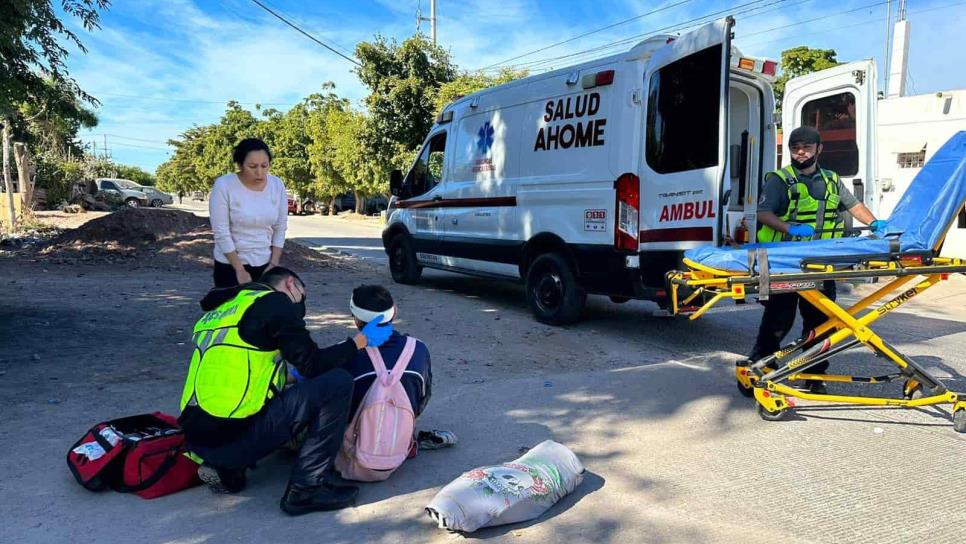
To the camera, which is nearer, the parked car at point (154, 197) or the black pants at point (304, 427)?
the black pants at point (304, 427)

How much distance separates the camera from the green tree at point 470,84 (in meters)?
20.5

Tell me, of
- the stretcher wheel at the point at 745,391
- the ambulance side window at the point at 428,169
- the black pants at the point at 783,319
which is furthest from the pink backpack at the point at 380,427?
the ambulance side window at the point at 428,169

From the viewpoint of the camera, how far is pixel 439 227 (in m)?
8.89

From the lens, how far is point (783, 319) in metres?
4.50

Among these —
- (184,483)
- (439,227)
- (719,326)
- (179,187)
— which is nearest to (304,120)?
(439,227)

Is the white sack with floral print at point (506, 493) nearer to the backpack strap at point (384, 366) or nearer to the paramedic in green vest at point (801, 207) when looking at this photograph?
the backpack strap at point (384, 366)

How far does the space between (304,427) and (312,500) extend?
0.33 m

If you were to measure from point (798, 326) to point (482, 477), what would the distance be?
571 centimetres

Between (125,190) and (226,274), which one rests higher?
(125,190)

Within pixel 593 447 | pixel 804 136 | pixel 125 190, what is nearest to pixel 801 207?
pixel 804 136

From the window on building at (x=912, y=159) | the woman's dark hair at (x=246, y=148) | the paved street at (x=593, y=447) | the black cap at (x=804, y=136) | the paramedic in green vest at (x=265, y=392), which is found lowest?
the paved street at (x=593, y=447)

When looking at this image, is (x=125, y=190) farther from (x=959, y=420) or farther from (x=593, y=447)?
(x=959, y=420)

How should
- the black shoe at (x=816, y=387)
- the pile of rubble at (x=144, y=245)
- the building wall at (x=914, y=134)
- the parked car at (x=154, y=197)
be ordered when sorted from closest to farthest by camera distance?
1. the black shoe at (x=816, y=387)
2. the pile of rubble at (x=144, y=245)
3. the building wall at (x=914, y=134)
4. the parked car at (x=154, y=197)

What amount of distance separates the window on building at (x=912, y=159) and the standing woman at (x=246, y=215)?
15.2 m
